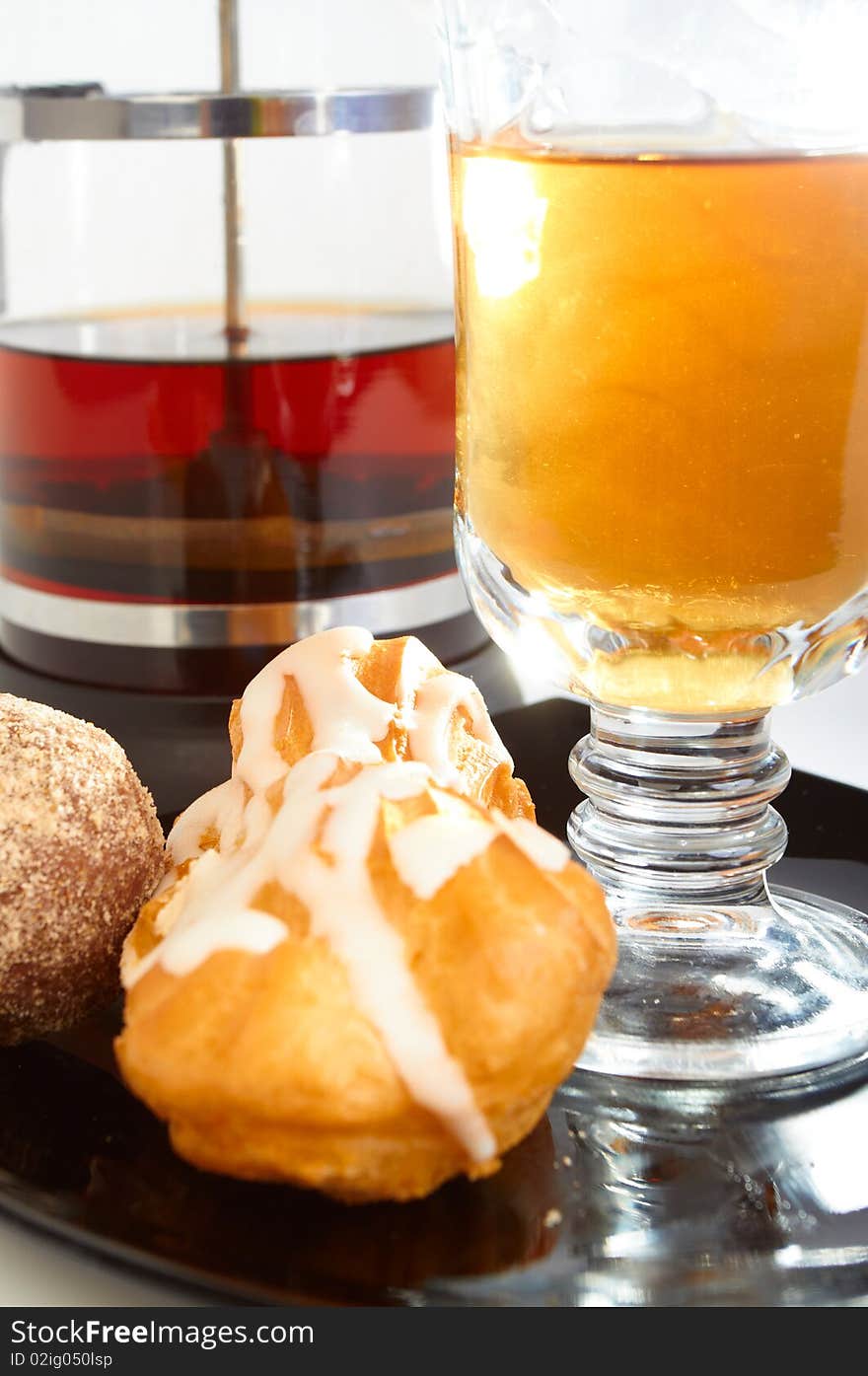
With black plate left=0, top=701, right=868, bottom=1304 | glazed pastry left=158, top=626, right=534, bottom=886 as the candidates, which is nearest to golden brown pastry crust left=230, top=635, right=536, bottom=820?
glazed pastry left=158, top=626, right=534, bottom=886

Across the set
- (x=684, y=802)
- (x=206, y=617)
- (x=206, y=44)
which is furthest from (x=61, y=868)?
(x=206, y=44)

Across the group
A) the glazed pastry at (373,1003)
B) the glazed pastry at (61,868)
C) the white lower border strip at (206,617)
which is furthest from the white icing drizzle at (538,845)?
the white lower border strip at (206,617)

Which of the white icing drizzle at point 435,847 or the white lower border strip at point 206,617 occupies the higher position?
the white icing drizzle at point 435,847

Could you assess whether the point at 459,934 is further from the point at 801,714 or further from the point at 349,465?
the point at 801,714

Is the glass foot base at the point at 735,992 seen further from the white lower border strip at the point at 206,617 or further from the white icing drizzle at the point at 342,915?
the white lower border strip at the point at 206,617

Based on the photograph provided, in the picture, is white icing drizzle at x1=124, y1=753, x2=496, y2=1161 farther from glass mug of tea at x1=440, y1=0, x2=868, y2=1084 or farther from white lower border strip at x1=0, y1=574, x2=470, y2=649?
white lower border strip at x1=0, y1=574, x2=470, y2=649

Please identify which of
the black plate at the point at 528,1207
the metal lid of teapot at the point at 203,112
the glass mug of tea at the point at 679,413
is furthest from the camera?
the metal lid of teapot at the point at 203,112

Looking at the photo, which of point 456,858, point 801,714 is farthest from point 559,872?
point 801,714
